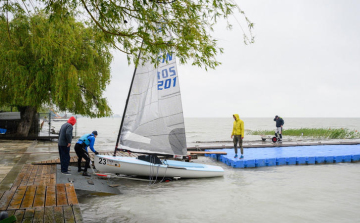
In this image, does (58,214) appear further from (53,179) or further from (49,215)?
(53,179)

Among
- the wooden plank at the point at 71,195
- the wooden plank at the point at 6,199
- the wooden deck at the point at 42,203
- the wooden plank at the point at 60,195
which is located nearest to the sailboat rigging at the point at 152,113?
the wooden deck at the point at 42,203

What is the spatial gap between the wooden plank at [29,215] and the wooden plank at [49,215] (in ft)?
0.67

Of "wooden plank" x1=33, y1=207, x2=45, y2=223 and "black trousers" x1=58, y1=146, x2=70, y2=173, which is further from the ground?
"black trousers" x1=58, y1=146, x2=70, y2=173

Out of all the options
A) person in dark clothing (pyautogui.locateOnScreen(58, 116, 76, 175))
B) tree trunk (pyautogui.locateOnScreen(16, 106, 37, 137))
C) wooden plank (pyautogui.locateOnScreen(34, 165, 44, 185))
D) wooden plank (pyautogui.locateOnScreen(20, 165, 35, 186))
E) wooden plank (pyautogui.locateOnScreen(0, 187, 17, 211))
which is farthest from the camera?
tree trunk (pyautogui.locateOnScreen(16, 106, 37, 137))

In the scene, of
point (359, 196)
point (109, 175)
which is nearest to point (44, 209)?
point (109, 175)

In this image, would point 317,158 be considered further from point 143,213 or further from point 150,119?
point 143,213

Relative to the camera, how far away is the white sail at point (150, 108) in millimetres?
11148

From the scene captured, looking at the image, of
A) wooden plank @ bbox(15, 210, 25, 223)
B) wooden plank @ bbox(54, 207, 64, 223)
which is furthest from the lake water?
wooden plank @ bbox(15, 210, 25, 223)

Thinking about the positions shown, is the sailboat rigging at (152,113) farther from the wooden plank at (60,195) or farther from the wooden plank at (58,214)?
the wooden plank at (58,214)

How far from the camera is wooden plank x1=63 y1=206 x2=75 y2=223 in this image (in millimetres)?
4855

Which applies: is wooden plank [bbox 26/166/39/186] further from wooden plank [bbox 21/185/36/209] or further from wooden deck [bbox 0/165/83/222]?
wooden plank [bbox 21/185/36/209]

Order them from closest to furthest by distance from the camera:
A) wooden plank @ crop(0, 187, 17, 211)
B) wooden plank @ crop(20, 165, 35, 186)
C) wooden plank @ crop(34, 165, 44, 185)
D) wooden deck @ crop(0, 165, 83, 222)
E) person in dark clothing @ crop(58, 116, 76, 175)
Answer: wooden deck @ crop(0, 165, 83, 222) → wooden plank @ crop(0, 187, 17, 211) → wooden plank @ crop(20, 165, 35, 186) → wooden plank @ crop(34, 165, 44, 185) → person in dark clothing @ crop(58, 116, 76, 175)

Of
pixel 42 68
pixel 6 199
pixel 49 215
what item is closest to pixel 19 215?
pixel 49 215

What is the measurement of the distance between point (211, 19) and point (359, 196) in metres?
6.77
